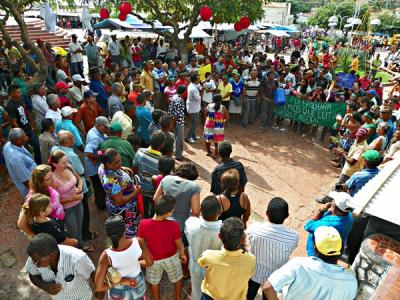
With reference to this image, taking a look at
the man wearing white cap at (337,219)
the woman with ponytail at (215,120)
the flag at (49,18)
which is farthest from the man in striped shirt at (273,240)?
the flag at (49,18)

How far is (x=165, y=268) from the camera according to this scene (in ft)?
11.7

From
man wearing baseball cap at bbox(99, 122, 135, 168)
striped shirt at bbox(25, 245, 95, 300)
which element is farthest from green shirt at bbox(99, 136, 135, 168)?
striped shirt at bbox(25, 245, 95, 300)

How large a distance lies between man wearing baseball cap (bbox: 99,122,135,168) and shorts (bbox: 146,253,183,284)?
181 cm

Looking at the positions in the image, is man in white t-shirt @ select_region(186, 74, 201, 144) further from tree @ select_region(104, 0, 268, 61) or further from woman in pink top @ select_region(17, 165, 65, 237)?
Result: woman in pink top @ select_region(17, 165, 65, 237)

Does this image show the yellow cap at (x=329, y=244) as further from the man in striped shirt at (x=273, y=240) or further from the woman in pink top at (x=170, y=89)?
the woman in pink top at (x=170, y=89)

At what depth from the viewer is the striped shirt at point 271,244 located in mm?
3184

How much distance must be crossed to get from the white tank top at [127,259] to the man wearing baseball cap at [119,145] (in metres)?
1.99

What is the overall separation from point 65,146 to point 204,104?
5.75 m

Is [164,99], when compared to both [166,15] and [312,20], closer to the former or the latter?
[166,15]

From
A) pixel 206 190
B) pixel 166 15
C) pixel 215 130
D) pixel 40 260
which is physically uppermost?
pixel 166 15

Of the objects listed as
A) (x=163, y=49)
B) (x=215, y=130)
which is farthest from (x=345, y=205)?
(x=163, y=49)

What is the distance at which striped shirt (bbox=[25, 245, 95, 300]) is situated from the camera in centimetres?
288

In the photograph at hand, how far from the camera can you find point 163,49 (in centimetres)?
1459

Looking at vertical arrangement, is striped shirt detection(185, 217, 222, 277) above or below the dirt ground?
above
